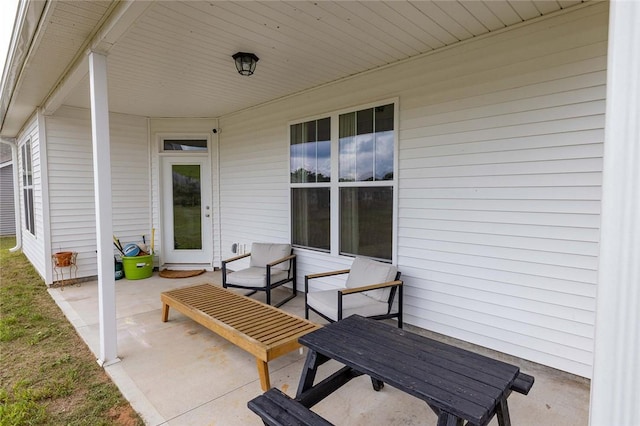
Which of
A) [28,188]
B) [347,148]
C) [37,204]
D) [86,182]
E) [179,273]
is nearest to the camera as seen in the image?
[347,148]

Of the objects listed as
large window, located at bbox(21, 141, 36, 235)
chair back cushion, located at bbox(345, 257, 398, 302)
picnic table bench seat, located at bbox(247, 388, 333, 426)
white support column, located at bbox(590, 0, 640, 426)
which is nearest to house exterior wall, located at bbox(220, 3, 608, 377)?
chair back cushion, located at bbox(345, 257, 398, 302)

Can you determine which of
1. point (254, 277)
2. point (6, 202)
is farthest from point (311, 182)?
point (6, 202)

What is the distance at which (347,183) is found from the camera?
13.6 ft

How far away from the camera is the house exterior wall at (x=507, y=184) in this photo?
8.31 ft

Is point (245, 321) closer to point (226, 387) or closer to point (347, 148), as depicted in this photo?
point (226, 387)

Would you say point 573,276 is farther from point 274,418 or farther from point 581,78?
point 274,418


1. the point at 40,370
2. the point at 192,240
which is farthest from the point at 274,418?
the point at 192,240

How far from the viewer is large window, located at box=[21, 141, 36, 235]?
6.41m

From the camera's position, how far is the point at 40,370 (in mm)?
2771

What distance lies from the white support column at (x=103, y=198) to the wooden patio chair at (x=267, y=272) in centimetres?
147

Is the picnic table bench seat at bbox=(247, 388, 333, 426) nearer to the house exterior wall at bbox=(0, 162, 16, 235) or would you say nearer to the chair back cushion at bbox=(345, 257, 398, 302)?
the chair back cushion at bbox=(345, 257, 398, 302)

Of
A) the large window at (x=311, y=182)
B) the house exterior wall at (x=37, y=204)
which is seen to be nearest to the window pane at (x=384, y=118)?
the large window at (x=311, y=182)

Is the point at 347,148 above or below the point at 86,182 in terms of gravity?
above

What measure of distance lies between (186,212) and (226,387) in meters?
4.29
